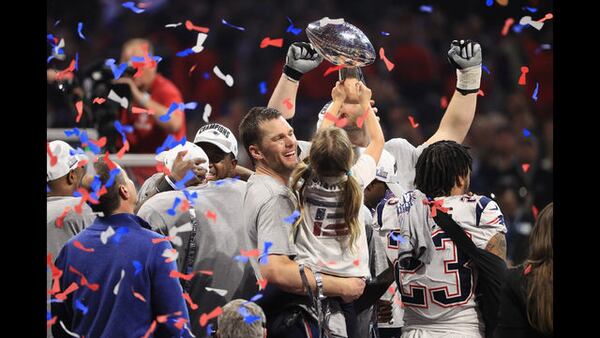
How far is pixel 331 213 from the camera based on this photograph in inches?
161

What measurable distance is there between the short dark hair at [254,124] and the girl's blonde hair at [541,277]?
117 centimetres

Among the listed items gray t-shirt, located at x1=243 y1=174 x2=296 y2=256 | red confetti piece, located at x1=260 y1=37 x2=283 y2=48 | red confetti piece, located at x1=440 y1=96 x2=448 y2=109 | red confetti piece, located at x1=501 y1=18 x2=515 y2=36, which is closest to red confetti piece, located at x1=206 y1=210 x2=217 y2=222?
gray t-shirt, located at x1=243 y1=174 x2=296 y2=256

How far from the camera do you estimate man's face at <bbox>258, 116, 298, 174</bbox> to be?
4309mm

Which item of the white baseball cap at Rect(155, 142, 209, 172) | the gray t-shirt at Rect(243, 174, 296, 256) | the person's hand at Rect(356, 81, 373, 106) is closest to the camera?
the gray t-shirt at Rect(243, 174, 296, 256)

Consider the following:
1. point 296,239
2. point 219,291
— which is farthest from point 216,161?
point 296,239

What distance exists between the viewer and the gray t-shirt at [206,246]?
14.6 ft

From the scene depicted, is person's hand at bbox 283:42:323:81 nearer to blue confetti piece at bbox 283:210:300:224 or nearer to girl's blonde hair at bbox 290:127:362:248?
girl's blonde hair at bbox 290:127:362:248

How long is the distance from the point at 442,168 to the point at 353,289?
0.64 metres

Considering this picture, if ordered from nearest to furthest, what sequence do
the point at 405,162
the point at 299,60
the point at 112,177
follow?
the point at 112,177 → the point at 299,60 → the point at 405,162

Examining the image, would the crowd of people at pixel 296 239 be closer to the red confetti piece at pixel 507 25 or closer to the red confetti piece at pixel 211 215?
the red confetti piece at pixel 211 215

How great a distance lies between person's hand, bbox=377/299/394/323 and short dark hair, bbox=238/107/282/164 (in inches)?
38.8

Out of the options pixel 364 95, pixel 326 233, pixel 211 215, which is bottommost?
pixel 211 215

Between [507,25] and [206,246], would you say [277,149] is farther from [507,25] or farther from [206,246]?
[507,25]

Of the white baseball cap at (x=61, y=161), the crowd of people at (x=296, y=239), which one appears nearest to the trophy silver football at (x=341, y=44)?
the crowd of people at (x=296, y=239)
